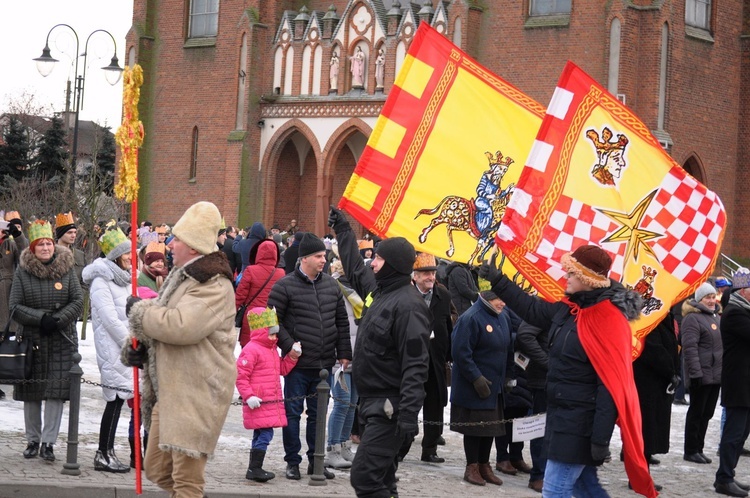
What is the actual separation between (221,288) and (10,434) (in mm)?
5038

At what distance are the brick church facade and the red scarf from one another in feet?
84.8

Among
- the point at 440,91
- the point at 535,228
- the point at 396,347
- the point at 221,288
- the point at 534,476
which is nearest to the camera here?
the point at 221,288

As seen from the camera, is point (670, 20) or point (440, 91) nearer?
point (440, 91)

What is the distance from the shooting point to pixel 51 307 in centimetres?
1008

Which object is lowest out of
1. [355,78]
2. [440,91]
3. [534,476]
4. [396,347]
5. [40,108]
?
[534,476]

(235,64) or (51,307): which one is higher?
(235,64)

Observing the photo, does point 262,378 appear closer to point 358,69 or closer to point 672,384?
point 672,384

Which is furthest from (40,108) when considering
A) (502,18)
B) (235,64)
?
(502,18)

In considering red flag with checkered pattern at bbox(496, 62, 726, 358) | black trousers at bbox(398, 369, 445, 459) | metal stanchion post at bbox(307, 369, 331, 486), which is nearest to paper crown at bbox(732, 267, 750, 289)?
red flag with checkered pattern at bbox(496, 62, 726, 358)

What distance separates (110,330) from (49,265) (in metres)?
0.96

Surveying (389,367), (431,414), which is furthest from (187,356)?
(431,414)

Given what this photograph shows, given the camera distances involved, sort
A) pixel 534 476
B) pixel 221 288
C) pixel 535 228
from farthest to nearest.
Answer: pixel 534 476 → pixel 535 228 → pixel 221 288

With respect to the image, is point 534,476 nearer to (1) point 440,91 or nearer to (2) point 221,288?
(1) point 440,91

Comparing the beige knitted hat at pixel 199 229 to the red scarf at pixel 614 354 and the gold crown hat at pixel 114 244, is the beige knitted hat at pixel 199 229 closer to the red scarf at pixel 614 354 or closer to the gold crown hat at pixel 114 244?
the red scarf at pixel 614 354
